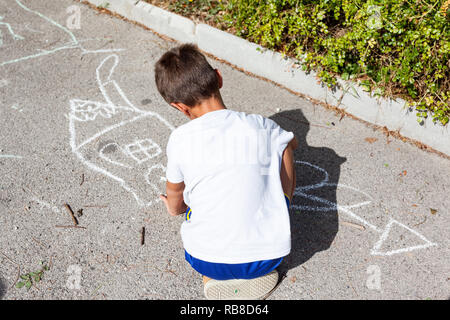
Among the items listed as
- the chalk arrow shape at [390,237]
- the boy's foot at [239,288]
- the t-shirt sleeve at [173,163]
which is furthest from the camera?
the chalk arrow shape at [390,237]

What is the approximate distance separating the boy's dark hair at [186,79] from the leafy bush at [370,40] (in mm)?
1458

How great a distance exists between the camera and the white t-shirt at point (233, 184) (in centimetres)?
173

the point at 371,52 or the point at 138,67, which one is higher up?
the point at 371,52

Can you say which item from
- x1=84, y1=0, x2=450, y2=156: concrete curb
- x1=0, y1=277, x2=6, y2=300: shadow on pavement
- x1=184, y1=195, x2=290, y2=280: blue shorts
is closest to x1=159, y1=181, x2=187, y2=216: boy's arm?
x1=184, y1=195, x2=290, y2=280: blue shorts

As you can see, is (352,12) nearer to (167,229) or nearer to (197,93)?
(197,93)

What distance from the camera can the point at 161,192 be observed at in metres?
2.73

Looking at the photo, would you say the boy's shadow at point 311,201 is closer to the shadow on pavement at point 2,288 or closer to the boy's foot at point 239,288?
the boy's foot at point 239,288

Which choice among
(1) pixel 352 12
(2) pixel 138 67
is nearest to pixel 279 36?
(1) pixel 352 12

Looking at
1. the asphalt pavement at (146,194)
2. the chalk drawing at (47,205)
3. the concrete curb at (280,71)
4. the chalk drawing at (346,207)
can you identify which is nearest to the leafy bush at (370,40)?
the concrete curb at (280,71)

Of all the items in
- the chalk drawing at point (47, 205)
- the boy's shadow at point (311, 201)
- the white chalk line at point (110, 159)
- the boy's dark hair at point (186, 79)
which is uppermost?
the boy's dark hair at point (186, 79)

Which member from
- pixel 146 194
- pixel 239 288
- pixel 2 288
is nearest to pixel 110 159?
pixel 146 194
